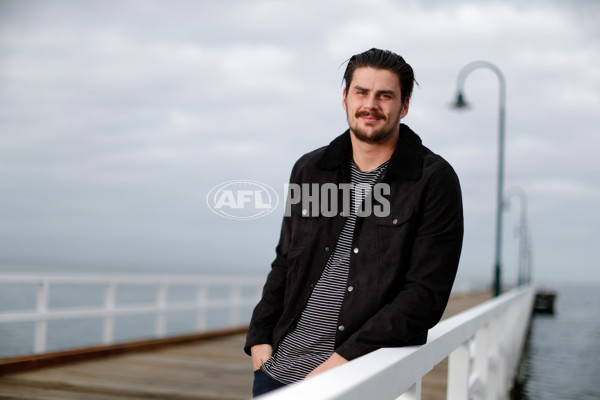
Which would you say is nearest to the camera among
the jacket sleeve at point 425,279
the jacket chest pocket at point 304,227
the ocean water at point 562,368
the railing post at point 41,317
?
the jacket sleeve at point 425,279

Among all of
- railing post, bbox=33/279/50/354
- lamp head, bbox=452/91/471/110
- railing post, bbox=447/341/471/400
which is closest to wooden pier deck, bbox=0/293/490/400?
railing post, bbox=33/279/50/354

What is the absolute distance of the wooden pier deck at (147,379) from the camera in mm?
5820

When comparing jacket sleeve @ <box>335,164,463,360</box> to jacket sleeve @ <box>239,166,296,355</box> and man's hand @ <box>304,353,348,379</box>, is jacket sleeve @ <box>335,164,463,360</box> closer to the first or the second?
man's hand @ <box>304,353,348,379</box>

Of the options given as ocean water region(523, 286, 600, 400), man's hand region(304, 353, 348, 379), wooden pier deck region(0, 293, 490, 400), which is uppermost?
man's hand region(304, 353, 348, 379)


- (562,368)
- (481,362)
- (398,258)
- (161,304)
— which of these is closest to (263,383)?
(398,258)

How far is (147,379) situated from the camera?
6.72m

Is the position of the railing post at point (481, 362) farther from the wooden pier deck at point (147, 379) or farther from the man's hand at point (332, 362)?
the man's hand at point (332, 362)

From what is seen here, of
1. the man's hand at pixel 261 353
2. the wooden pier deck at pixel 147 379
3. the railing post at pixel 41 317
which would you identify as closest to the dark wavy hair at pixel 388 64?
the man's hand at pixel 261 353

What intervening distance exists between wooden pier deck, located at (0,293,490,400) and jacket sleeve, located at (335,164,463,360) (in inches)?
168

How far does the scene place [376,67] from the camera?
2.22 meters

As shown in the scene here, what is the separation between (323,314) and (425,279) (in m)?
0.38

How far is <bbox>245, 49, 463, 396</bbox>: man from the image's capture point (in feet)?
6.84

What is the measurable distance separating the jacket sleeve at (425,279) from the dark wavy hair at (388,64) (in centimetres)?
35

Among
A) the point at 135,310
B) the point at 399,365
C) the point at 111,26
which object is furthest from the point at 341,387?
the point at 111,26
